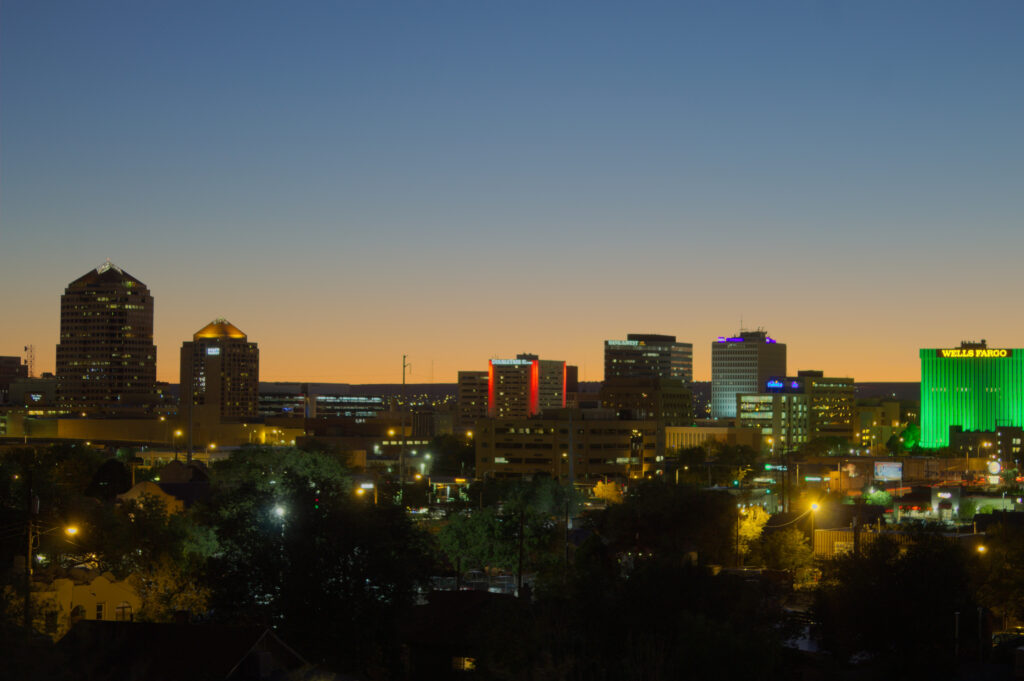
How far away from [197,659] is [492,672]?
22.0 feet

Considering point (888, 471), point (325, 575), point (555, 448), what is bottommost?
point (888, 471)

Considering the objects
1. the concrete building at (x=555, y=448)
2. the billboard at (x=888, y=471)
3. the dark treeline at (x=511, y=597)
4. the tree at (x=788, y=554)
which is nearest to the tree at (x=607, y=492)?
the billboard at (x=888, y=471)

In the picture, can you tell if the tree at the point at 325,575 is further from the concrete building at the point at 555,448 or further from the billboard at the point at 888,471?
the concrete building at the point at 555,448

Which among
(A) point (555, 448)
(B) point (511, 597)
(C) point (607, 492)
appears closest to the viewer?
(B) point (511, 597)

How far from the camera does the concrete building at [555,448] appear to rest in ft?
445

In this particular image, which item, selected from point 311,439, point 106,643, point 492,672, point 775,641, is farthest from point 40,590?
point 311,439

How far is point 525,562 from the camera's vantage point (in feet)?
162

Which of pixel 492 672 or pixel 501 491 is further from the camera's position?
pixel 501 491

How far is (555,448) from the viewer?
136 meters

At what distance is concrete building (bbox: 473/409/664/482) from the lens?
135500 mm

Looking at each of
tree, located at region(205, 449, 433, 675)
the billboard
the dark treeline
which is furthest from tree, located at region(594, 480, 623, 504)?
tree, located at region(205, 449, 433, 675)

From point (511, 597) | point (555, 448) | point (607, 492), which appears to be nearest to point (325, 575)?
point (511, 597)

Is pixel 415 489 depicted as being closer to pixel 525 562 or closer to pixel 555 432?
pixel 525 562

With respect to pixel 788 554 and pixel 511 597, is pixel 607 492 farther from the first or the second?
pixel 511 597
